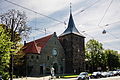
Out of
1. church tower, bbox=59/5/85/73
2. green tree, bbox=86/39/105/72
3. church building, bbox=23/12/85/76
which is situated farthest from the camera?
green tree, bbox=86/39/105/72

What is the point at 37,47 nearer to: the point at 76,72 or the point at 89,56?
the point at 76,72

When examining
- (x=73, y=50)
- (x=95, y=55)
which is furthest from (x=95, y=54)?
(x=73, y=50)

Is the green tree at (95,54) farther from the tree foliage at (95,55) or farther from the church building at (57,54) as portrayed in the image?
the church building at (57,54)

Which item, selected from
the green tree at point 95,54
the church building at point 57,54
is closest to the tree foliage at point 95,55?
the green tree at point 95,54

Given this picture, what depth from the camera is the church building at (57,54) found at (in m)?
49.4

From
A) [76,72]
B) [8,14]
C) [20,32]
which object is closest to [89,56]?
[76,72]

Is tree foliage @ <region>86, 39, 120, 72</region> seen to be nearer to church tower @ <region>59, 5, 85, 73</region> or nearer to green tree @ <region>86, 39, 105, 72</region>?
green tree @ <region>86, 39, 105, 72</region>

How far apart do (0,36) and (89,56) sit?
54.3 metres

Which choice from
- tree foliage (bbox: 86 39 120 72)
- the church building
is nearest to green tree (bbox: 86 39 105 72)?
tree foliage (bbox: 86 39 120 72)

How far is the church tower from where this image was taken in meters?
57.2

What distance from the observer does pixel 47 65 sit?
52.0m

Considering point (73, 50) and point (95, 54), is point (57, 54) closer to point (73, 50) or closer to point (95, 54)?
point (73, 50)

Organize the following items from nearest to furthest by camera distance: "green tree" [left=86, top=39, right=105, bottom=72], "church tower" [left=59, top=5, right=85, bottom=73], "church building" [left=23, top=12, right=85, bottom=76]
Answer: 1. "church building" [left=23, top=12, right=85, bottom=76]
2. "church tower" [left=59, top=5, right=85, bottom=73]
3. "green tree" [left=86, top=39, right=105, bottom=72]

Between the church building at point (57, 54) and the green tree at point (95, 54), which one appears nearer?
the church building at point (57, 54)
